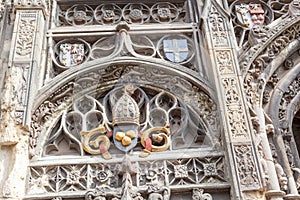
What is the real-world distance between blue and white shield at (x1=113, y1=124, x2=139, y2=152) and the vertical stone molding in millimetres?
1356

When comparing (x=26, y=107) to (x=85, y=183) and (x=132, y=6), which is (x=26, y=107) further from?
(x=132, y=6)

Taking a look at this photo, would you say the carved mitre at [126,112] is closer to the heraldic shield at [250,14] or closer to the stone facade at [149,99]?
the stone facade at [149,99]

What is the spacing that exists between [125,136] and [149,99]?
3.12 feet

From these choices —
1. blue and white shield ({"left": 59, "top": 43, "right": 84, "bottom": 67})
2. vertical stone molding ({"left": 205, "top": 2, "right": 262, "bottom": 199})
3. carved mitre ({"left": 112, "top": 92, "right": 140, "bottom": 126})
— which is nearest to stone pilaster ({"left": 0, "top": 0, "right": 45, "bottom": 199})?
blue and white shield ({"left": 59, "top": 43, "right": 84, "bottom": 67})

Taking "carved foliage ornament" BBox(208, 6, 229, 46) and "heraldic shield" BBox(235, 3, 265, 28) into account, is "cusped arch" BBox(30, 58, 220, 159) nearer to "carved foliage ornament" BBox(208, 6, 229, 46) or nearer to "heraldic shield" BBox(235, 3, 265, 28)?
"carved foliage ornament" BBox(208, 6, 229, 46)

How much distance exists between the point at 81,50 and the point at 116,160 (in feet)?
7.56

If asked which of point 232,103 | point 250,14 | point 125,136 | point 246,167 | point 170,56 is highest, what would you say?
point 250,14

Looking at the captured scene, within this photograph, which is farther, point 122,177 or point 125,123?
point 125,123

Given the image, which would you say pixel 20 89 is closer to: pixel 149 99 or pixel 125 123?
pixel 125 123

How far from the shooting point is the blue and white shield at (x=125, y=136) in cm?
627

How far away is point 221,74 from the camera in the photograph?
21.9ft

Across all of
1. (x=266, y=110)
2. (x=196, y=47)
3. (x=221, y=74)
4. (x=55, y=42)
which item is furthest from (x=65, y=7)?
(x=266, y=110)

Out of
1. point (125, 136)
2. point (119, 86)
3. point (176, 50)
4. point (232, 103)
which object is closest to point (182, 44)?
point (176, 50)

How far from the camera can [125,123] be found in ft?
21.1
